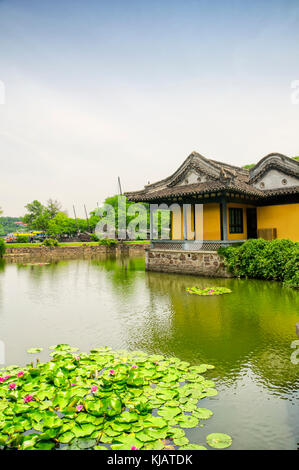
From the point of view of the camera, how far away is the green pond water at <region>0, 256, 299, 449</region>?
10.7ft

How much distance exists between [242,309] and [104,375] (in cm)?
448

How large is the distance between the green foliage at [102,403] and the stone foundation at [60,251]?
78.4 feet

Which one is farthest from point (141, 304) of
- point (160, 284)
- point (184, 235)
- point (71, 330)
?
point (184, 235)

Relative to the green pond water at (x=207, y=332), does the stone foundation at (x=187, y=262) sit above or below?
above

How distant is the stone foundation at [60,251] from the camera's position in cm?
2822

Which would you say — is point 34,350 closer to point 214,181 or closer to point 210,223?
point 210,223

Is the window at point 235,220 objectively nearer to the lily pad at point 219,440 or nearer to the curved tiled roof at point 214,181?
the curved tiled roof at point 214,181

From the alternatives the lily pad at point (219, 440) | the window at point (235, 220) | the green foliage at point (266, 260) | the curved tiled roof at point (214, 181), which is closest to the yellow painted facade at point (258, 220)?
the window at point (235, 220)

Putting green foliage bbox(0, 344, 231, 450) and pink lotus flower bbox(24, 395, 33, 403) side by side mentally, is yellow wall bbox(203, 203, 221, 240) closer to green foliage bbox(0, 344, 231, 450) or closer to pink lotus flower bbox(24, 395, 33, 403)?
green foliage bbox(0, 344, 231, 450)

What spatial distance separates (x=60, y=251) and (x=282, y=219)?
68.3ft

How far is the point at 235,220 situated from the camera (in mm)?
14422

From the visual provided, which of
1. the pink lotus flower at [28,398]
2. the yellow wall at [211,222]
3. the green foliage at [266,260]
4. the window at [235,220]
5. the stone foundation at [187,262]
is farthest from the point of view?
the window at [235,220]

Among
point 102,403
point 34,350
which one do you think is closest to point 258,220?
point 34,350

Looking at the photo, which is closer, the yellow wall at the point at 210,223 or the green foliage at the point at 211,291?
the green foliage at the point at 211,291
